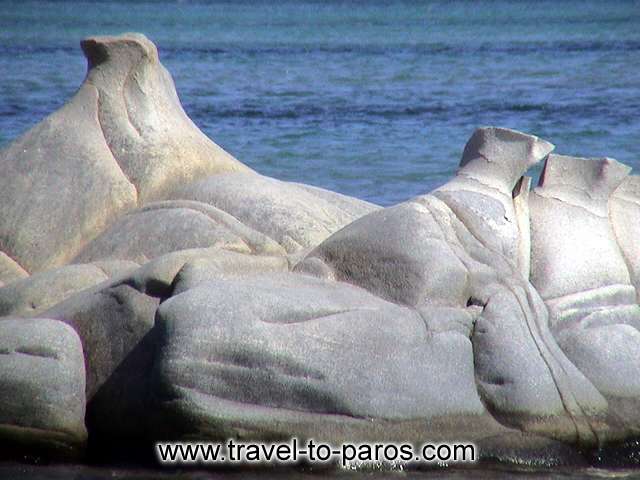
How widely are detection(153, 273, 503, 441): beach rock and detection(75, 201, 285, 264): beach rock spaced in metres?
0.84

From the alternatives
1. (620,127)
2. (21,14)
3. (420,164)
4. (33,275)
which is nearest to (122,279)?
(33,275)

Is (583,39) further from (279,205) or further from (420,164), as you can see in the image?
(279,205)

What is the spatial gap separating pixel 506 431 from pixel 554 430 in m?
0.16

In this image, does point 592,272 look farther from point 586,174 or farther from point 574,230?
point 586,174

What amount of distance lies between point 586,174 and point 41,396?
225 cm

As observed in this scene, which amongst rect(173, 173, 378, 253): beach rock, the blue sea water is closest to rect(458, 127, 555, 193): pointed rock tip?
rect(173, 173, 378, 253): beach rock

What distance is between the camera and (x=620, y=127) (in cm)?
1583

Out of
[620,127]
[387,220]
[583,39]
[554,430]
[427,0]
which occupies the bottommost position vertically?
[427,0]

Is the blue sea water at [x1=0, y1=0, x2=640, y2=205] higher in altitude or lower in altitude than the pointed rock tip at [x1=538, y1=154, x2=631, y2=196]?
lower

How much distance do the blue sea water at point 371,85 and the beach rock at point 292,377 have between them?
587 centimetres

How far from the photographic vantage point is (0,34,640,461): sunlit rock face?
5.20 meters

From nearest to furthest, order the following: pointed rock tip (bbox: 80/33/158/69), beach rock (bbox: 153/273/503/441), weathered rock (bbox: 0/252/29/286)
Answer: beach rock (bbox: 153/273/503/441) < weathered rock (bbox: 0/252/29/286) < pointed rock tip (bbox: 80/33/158/69)

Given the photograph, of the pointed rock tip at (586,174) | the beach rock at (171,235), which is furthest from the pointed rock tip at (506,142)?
the beach rock at (171,235)

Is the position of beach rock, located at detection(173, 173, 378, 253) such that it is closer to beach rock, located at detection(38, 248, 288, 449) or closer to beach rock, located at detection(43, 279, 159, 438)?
beach rock, located at detection(38, 248, 288, 449)
